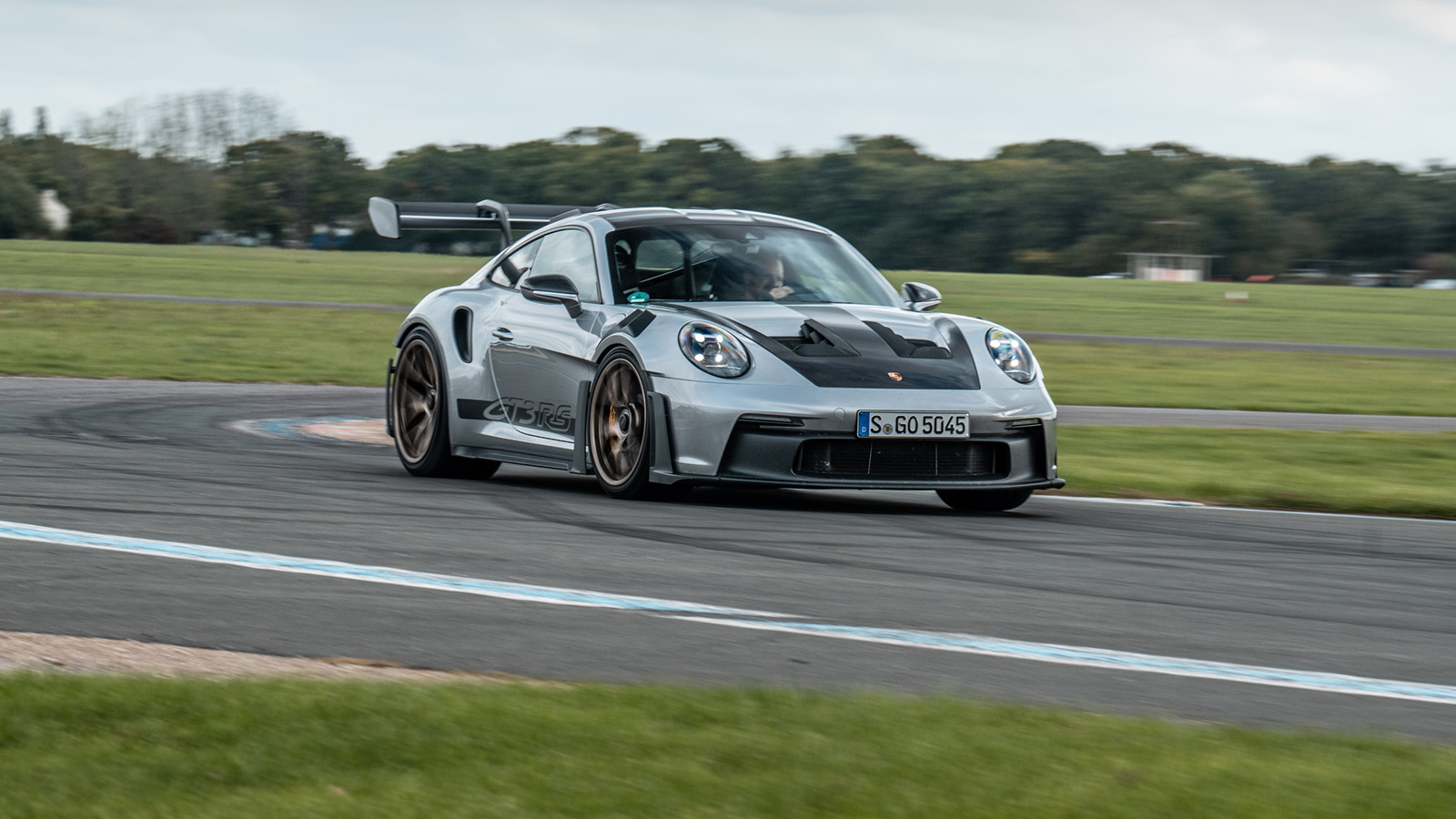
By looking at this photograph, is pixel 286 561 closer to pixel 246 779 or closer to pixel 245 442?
pixel 246 779

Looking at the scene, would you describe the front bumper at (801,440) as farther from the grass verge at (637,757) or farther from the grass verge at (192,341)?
the grass verge at (192,341)

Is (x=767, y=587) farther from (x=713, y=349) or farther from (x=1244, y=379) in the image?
(x=1244, y=379)

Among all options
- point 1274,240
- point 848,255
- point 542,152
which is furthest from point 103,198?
point 848,255

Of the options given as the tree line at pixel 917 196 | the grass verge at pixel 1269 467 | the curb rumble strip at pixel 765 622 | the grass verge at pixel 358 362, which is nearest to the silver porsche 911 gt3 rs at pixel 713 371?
the grass verge at pixel 1269 467

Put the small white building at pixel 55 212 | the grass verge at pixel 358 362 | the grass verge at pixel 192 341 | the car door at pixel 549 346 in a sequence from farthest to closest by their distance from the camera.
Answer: the small white building at pixel 55 212, the grass verge at pixel 192 341, the grass verge at pixel 358 362, the car door at pixel 549 346

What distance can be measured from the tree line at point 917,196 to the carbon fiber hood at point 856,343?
247 feet

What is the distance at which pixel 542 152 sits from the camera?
9669cm

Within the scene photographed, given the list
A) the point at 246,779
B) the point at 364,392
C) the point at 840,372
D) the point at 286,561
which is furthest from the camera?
the point at 364,392

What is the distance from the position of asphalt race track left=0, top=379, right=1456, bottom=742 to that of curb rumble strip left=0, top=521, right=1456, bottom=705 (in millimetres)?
13

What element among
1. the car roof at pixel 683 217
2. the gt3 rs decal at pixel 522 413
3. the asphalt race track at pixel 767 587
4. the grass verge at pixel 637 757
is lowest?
the asphalt race track at pixel 767 587

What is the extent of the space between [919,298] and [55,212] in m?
105

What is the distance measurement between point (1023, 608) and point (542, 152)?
307ft

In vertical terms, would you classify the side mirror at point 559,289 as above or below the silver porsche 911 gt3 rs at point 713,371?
above

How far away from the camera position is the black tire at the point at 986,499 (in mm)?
7738
